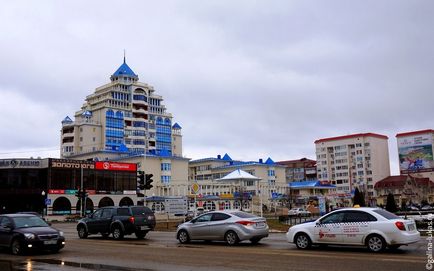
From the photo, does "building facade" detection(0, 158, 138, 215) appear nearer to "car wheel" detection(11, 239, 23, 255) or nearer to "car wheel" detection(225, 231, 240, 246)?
"car wheel" detection(11, 239, 23, 255)

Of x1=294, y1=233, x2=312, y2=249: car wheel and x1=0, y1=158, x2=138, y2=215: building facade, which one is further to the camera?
x1=0, y1=158, x2=138, y2=215: building facade

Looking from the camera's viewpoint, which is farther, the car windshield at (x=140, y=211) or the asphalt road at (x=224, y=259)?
the car windshield at (x=140, y=211)

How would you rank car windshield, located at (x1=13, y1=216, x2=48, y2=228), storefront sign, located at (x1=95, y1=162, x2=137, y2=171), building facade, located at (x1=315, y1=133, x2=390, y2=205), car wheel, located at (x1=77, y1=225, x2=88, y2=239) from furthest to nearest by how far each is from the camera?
1. building facade, located at (x1=315, y1=133, x2=390, y2=205)
2. storefront sign, located at (x1=95, y1=162, x2=137, y2=171)
3. car wheel, located at (x1=77, y1=225, x2=88, y2=239)
4. car windshield, located at (x1=13, y1=216, x2=48, y2=228)

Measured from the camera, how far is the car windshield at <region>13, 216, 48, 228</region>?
17766 mm

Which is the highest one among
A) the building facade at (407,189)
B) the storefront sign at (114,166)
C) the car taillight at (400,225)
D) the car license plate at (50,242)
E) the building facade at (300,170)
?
the building facade at (300,170)

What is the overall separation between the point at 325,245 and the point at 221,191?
3345 inches

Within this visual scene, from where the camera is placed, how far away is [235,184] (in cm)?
10425

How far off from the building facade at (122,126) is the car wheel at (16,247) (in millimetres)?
91322

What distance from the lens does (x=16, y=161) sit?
7775 cm

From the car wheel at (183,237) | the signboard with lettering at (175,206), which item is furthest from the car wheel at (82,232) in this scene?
the signboard with lettering at (175,206)

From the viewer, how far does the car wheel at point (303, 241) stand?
1742cm

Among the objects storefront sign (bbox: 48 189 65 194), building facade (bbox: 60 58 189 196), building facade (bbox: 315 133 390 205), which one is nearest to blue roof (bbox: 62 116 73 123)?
building facade (bbox: 60 58 189 196)

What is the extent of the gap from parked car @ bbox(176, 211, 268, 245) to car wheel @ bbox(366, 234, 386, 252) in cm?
518

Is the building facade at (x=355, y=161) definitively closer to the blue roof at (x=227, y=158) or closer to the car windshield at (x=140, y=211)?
the blue roof at (x=227, y=158)
